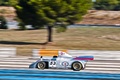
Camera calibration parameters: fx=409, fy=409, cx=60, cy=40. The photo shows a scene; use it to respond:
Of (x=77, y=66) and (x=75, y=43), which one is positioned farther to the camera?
(x=75, y=43)

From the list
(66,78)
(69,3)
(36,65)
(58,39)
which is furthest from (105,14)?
(66,78)

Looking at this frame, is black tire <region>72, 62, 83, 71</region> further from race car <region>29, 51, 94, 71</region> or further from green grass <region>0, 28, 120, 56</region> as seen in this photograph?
green grass <region>0, 28, 120, 56</region>

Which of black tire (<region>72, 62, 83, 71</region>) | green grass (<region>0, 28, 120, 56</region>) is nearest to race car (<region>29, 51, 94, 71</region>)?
black tire (<region>72, 62, 83, 71</region>)

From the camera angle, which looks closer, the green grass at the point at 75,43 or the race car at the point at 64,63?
the race car at the point at 64,63

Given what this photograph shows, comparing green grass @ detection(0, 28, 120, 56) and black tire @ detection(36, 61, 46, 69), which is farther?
green grass @ detection(0, 28, 120, 56)

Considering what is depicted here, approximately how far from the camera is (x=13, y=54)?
24.5 metres

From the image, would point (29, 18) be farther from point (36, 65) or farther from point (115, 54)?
point (36, 65)

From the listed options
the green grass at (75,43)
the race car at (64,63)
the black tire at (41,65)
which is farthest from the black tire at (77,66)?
the green grass at (75,43)

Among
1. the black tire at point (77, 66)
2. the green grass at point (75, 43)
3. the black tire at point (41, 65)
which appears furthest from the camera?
the green grass at point (75, 43)

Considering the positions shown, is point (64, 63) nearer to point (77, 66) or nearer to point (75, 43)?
point (77, 66)

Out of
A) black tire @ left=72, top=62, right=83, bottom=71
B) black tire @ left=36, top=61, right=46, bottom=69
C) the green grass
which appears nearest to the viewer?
black tire @ left=72, top=62, right=83, bottom=71

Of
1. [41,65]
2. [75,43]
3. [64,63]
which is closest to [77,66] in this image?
[64,63]

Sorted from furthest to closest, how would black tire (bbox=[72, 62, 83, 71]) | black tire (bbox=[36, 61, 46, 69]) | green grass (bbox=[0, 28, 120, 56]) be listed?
green grass (bbox=[0, 28, 120, 56]) < black tire (bbox=[36, 61, 46, 69]) < black tire (bbox=[72, 62, 83, 71])

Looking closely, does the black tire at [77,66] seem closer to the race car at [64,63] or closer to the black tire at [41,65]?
the race car at [64,63]
